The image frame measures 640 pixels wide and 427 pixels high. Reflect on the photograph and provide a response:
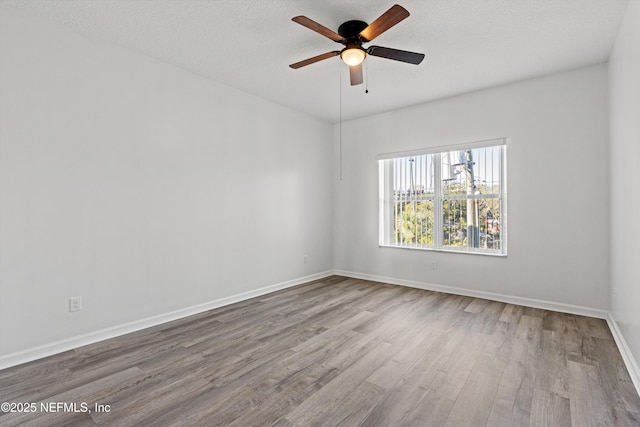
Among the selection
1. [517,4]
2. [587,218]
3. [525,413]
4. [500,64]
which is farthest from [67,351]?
[587,218]

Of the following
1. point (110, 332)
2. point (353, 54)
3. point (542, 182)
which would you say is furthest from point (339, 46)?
point (110, 332)

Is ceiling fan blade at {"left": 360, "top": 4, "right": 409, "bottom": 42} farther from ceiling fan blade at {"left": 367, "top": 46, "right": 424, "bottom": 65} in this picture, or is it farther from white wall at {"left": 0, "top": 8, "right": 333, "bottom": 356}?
white wall at {"left": 0, "top": 8, "right": 333, "bottom": 356}

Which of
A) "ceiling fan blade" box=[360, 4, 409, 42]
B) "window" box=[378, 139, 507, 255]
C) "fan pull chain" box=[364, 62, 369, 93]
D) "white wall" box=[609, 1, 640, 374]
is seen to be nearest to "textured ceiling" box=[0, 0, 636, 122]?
"fan pull chain" box=[364, 62, 369, 93]

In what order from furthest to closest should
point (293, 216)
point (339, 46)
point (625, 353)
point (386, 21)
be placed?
point (293, 216) → point (339, 46) → point (625, 353) → point (386, 21)

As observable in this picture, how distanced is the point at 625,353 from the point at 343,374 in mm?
2259

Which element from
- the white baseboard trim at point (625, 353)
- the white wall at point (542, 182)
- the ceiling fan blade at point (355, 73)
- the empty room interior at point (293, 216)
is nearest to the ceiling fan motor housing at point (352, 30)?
the empty room interior at point (293, 216)

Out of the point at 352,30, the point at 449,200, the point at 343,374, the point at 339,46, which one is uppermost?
the point at 339,46

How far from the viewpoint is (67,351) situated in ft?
8.74

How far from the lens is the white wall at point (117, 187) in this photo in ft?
8.18

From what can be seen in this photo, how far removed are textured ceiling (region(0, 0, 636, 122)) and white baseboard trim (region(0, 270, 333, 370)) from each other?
8.87ft

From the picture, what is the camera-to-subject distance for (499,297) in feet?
13.3

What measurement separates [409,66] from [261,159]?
2.25m

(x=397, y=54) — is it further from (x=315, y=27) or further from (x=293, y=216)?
(x=293, y=216)

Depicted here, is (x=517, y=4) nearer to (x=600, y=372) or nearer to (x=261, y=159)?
(x=600, y=372)
